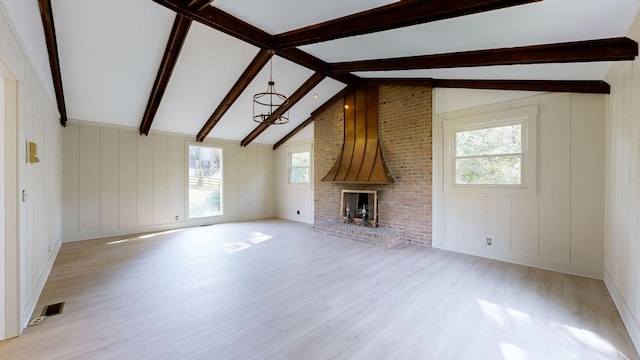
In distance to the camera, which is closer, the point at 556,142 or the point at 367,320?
the point at 367,320

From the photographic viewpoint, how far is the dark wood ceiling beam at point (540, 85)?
3.31 metres

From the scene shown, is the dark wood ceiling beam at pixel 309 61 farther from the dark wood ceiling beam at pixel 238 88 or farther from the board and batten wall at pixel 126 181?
the board and batten wall at pixel 126 181

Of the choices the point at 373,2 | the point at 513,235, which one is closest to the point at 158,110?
the point at 373,2

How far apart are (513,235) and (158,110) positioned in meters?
7.23

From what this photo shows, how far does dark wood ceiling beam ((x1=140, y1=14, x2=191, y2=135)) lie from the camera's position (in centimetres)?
369

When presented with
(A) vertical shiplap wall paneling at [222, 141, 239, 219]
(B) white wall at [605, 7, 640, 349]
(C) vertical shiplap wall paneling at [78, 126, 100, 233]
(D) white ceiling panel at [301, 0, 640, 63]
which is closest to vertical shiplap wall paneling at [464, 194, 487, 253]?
(B) white wall at [605, 7, 640, 349]

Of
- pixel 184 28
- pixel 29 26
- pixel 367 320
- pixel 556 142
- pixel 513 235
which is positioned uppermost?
pixel 184 28

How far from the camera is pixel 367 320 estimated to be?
2.47 metres

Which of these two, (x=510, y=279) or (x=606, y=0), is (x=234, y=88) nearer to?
(x=606, y=0)

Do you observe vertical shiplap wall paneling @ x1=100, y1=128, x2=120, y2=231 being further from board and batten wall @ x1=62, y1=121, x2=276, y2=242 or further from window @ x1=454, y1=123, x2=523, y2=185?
window @ x1=454, y1=123, x2=523, y2=185

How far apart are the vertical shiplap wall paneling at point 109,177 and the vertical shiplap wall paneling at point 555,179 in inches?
325

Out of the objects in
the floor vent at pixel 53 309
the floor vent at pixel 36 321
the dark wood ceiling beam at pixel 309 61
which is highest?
the dark wood ceiling beam at pixel 309 61

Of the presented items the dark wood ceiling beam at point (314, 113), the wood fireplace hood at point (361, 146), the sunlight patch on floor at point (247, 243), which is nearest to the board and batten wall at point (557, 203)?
the wood fireplace hood at point (361, 146)

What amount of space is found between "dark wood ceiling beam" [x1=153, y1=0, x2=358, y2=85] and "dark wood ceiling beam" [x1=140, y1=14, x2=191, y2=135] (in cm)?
42
